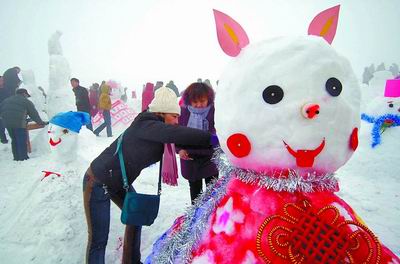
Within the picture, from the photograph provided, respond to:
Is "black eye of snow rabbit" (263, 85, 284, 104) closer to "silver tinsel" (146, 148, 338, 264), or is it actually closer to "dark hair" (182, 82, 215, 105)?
"silver tinsel" (146, 148, 338, 264)

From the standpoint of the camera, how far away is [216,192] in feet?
4.60

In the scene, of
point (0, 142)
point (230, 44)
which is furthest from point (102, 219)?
point (0, 142)

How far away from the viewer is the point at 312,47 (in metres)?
1.17

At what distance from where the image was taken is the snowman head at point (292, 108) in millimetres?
1115

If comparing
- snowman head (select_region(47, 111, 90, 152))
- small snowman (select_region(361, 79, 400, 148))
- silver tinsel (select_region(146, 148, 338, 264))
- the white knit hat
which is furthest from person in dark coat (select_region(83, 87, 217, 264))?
small snowman (select_region(361, 79, 400, 148))

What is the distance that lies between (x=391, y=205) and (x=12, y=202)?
490cm

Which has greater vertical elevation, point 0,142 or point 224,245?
point 224,245

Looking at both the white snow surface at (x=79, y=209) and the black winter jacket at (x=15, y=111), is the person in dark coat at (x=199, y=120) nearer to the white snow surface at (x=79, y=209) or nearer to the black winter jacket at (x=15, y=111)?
the white snow surface at (x=79, y=209)

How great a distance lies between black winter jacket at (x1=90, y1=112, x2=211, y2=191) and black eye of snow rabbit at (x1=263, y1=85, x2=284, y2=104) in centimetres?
57

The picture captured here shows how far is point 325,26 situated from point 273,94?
58cm

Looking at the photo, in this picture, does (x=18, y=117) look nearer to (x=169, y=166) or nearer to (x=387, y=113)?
(x=169, y=166)

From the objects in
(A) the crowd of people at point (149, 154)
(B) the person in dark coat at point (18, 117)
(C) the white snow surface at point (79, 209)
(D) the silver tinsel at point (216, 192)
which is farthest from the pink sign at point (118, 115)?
(D) the silver tinsel at point (216, 192)

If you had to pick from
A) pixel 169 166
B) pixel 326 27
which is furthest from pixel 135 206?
pixel 326 27

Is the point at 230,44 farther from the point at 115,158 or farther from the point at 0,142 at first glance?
the point at 0,142
